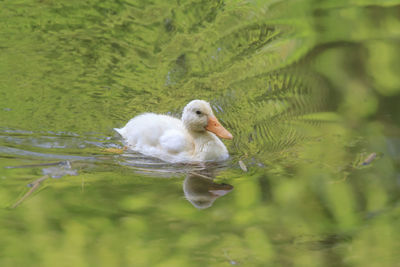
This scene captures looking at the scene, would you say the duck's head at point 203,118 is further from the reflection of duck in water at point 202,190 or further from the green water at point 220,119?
the reflection of duck in water at point 202,190

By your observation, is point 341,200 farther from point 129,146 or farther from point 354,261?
point 129,146

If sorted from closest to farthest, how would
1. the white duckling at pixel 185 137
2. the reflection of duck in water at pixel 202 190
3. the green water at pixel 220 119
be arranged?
the green water at pixel 220 119 < the reflection of duck in water at pixel 202 190 < the white duckling at pixel 185 137

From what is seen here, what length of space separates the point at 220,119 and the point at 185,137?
0.77 m

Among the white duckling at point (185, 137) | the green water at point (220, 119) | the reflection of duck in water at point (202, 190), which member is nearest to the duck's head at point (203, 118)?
the white duckling at point (185, 137)

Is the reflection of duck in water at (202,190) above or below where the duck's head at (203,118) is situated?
below

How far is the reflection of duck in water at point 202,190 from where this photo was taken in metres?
4.34

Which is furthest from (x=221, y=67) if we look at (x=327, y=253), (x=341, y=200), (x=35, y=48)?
(x=327, y=253)

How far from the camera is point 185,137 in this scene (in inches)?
228

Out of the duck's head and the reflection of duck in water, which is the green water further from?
the duck's head

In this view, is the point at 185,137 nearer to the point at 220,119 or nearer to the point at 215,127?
the point at 215,127

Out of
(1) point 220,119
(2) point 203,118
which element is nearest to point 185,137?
(2) point 203,118

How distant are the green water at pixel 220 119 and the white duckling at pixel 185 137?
175 millimetres

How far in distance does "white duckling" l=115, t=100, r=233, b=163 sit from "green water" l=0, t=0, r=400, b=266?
0.17 metres

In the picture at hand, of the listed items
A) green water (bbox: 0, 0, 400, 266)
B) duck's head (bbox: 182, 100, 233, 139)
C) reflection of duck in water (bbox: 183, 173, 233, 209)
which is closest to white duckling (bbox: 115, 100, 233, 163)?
duck's head (bbox: 182, 100, 233, 139)
